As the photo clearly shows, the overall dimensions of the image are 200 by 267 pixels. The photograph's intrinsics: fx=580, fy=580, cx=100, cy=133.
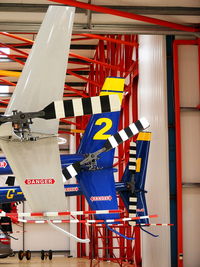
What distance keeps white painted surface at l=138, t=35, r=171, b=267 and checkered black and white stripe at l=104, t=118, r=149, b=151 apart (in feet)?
14.7

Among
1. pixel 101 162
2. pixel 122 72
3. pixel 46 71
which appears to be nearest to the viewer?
pixel 46 71

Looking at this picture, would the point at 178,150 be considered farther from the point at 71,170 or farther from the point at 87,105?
the point at 87,105

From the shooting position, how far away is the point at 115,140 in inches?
544

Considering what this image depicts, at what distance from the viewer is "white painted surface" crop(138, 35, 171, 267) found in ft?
59.3

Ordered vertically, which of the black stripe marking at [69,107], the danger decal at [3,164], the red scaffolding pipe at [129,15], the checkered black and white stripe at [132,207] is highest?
the red scaffolding pipe at [129,15]

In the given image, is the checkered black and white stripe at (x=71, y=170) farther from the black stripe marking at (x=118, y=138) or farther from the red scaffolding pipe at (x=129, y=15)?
Result: the red scaffolding pipe at (x=129, y=15)

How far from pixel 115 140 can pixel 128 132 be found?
2.60 feet

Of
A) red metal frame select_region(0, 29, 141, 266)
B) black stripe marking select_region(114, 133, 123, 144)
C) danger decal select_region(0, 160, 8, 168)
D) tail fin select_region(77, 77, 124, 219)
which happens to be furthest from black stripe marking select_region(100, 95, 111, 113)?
red metal frame select_region(0, 29, 141, 266)

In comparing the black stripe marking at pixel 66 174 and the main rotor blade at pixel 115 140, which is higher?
the main rotor blade at pixel 115 140

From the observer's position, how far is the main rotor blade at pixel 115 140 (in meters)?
13.1

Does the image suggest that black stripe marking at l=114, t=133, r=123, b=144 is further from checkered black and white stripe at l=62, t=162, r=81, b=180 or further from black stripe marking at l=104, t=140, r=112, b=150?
checkered black and white stripe at l=62, t=162, r=81, b=180

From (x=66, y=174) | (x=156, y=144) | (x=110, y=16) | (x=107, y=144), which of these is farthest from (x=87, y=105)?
(x=156, y=144)

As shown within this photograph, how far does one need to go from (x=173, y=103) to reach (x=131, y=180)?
2.76 m

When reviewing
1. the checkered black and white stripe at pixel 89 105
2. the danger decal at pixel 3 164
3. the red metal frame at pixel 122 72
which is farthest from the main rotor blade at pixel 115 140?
the red metal frame at pixel 122 72
